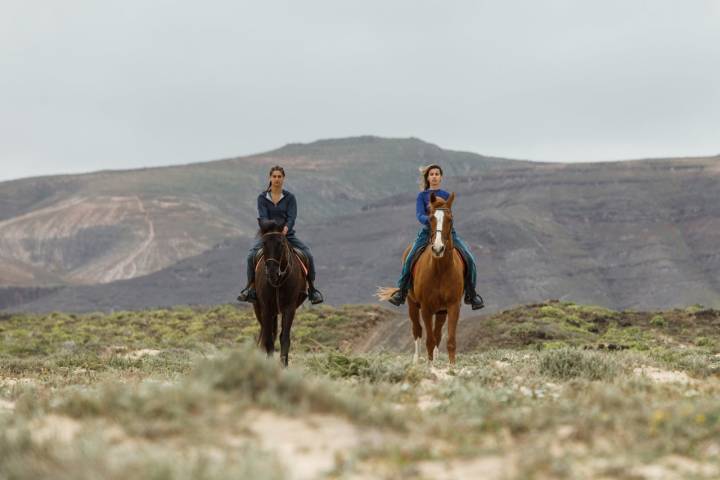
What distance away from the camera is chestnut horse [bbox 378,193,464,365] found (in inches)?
586

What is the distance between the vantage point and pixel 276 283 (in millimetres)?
14875

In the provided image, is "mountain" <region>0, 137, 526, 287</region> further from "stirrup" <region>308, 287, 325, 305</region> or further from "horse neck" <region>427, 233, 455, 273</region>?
"horse neck" <region>427, 233, 455, 273</region>

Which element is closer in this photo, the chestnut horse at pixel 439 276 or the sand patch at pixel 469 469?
the sand patch at pixel 469 469

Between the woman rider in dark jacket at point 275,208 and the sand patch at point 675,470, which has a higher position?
the woman rider in dark jacket at point 275,208

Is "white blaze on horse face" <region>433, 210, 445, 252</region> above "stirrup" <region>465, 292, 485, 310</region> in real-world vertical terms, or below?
above

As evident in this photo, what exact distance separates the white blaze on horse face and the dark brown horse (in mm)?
2357

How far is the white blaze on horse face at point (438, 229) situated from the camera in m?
14.7

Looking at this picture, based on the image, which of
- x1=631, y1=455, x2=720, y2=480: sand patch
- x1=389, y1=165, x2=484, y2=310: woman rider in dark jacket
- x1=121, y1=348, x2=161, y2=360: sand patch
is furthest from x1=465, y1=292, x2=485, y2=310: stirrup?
x1=121, y1=348, x2=161, y2=360: sand patch

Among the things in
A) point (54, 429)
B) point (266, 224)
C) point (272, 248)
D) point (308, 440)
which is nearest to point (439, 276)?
point (272, 248)

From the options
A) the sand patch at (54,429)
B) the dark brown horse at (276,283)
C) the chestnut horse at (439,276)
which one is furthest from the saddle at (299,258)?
the sand patch at (54,429)

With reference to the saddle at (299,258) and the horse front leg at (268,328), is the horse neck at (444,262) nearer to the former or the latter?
the saddle at (299,258)

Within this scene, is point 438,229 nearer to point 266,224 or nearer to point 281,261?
point 281,261

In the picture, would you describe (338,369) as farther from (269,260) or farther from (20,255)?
(20,255)

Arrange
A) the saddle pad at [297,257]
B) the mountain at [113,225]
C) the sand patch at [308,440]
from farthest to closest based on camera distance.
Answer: the mountain at [113,225], the saddle pad at [297,257], the sand patch at [308,440]
